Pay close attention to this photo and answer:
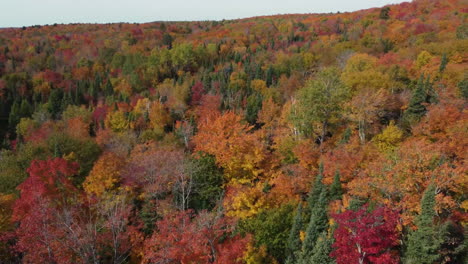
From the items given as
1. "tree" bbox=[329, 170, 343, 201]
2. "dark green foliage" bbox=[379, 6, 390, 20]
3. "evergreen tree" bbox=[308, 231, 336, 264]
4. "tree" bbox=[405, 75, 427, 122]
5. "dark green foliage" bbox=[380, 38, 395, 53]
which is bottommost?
"evergreen tree" bbox=[308, 231, 336, 264]

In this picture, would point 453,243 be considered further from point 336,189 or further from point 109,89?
point 109,89

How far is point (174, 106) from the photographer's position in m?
64.1

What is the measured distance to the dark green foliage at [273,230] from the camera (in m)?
24.5

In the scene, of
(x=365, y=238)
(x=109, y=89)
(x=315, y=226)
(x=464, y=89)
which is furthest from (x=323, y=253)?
(x=109, y=89)

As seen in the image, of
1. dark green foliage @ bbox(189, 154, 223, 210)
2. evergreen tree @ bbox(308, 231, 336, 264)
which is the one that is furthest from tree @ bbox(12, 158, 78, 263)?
evergreen tree @ bbox(308, 231, 336, 264)

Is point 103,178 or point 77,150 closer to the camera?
point 103,178

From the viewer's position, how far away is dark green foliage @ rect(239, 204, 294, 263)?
2445 cm

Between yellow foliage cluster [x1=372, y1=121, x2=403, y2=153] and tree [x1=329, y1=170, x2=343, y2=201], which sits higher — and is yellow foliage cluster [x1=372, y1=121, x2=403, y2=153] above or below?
above

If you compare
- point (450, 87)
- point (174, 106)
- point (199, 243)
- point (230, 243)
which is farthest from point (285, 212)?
point (174, 106)

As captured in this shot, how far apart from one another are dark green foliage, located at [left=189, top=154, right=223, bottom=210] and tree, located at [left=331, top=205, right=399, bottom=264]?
15.8 meters

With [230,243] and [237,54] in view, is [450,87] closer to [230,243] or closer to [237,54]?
[230,243]

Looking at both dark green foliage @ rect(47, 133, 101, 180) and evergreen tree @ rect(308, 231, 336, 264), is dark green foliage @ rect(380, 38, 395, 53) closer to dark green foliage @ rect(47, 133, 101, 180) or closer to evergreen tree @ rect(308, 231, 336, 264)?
dark green foliage @ rect(47, 133, 101, 180)

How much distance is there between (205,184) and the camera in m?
33.4

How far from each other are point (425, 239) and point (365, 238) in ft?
11.4
